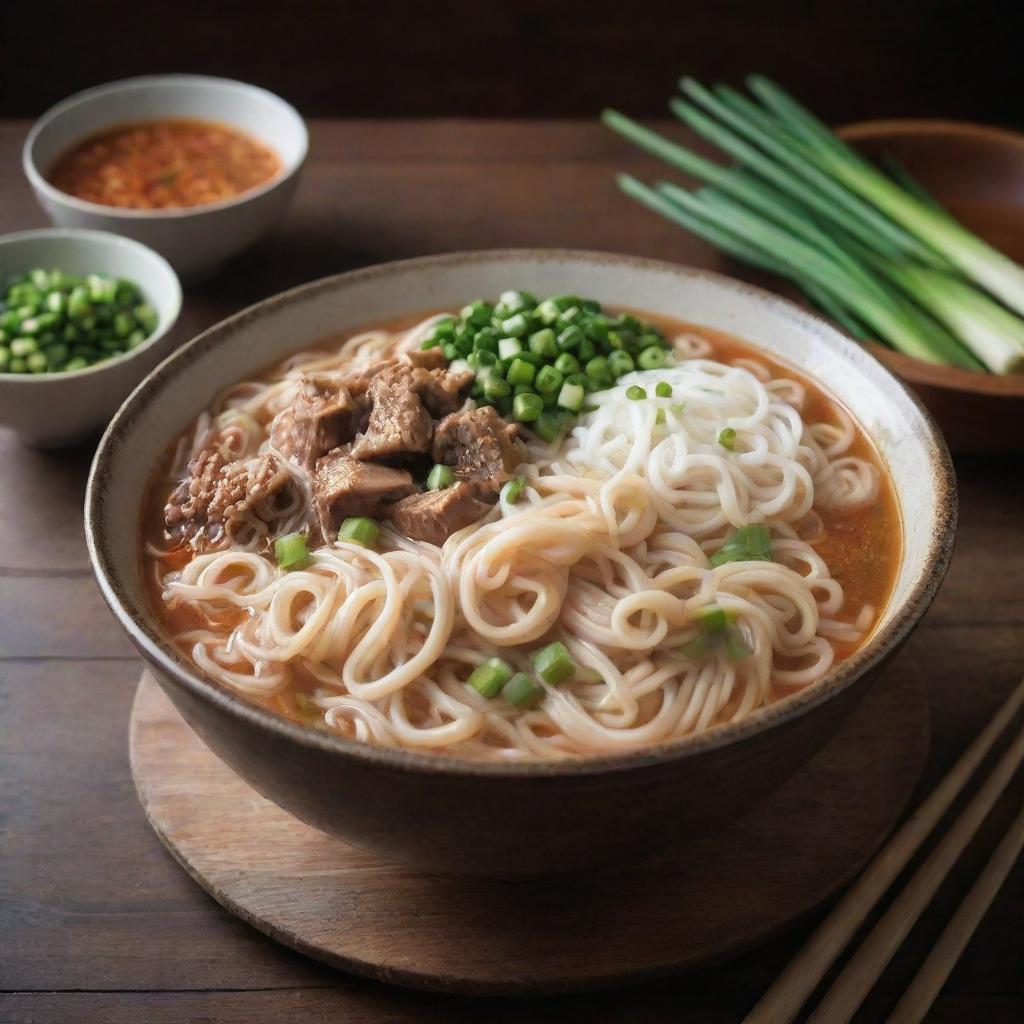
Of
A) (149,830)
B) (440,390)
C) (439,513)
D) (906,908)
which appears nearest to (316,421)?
(440,390)

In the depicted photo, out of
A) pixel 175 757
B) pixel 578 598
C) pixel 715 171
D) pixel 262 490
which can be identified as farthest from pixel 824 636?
pixel 715 171

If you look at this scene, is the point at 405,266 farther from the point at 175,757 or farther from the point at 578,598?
the point at 175,757

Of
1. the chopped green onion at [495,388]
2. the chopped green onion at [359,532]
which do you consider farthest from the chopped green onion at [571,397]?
the chopped green onion at [359,532]

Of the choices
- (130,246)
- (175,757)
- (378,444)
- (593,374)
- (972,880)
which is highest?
(593,374)

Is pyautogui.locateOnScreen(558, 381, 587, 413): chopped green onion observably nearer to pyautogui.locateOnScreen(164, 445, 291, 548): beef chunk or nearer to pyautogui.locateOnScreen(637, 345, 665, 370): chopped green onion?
pyautogui.locateOnScreen(637, 345, 665, 370): chopped green onion

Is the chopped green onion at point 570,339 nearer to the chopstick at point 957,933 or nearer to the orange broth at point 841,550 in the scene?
the orange broth at point 841,550

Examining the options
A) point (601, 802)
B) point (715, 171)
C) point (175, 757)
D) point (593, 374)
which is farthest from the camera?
point (715, 171)
